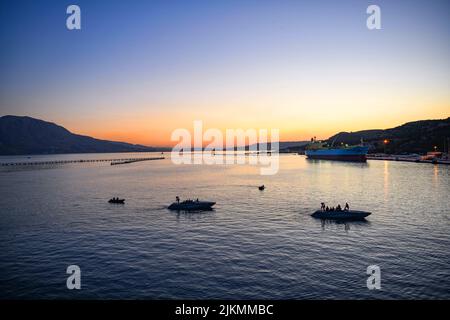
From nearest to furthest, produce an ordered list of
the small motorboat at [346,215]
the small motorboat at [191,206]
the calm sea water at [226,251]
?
the calm sea water at [226,251] < the small motorboat at [346,215] < the small motorboat at [191,206]

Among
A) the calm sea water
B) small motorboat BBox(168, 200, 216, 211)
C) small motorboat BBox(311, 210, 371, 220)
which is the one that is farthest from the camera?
small motorboat BBox(168, 200, 216, 211)

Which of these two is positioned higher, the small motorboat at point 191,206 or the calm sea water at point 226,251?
the small motorboat at point 191,206

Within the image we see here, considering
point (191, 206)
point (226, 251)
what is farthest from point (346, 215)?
point (191, 206)

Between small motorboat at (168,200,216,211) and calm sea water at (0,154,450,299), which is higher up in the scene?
small motorboat at (168,200,216,211)

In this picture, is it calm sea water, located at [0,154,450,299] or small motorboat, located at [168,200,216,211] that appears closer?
calm sea water, located at [0,154,450,299]

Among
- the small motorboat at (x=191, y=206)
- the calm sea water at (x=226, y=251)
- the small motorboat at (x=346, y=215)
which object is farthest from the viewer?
the small motorboat at (x=191, y=206)

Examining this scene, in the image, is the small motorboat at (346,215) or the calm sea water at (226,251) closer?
the calm sea water at (226,251)

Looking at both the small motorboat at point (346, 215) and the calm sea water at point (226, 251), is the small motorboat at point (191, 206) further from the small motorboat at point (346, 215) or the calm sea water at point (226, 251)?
the small motorboat at point (346, 215)

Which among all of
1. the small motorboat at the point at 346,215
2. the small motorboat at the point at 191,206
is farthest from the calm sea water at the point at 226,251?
the small motorboat at the point at 191,206

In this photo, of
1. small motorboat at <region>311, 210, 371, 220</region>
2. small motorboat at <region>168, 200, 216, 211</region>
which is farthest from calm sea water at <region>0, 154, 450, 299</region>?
small motorboat at <region>168, 200, 216, 211</region>

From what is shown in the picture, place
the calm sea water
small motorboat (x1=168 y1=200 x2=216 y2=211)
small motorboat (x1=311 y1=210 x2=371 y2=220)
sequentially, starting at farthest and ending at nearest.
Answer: small motorboat (x1=168 y1=200 x2=216 y2=211) → small motorboat (x1=311 y1=210 x2=371 y2=220) → the calm sea water

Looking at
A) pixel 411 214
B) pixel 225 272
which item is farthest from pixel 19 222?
pixel 411 214

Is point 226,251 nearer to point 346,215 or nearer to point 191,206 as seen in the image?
point 346,215

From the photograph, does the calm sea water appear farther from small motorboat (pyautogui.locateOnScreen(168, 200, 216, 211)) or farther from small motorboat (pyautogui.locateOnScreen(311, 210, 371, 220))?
small motorboat (pyautogui.locateOnScreen(168, 200, 216, 211))
